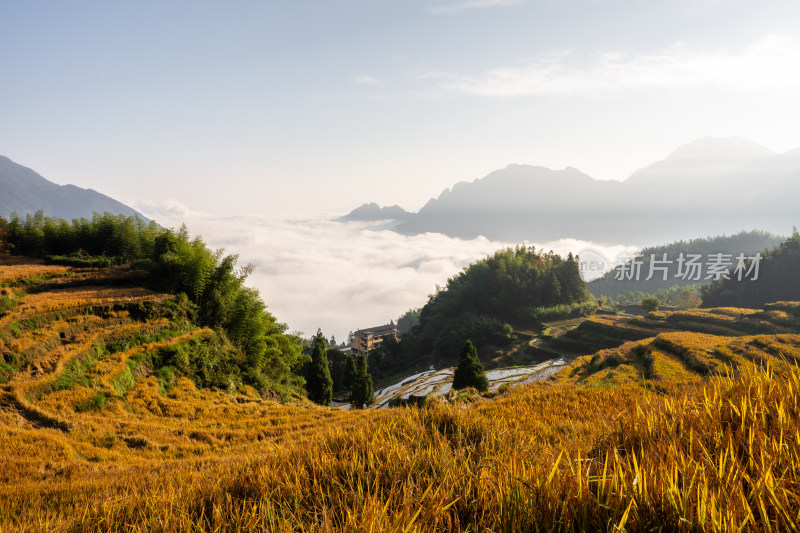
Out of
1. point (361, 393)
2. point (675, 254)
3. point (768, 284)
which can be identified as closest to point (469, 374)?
point (361, 393)

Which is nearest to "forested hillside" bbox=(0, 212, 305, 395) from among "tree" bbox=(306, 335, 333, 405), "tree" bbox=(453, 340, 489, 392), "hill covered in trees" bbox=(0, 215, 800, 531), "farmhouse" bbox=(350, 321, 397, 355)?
"hill covered in trees" bbox=(0, 215, 800, 531)

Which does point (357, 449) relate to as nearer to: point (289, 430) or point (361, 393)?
point (289, 430)

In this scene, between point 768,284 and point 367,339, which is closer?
point 768,284

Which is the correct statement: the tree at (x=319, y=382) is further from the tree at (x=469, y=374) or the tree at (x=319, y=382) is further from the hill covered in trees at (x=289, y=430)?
the tree at (x=469, y=374)

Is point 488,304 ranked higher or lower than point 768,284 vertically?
lower

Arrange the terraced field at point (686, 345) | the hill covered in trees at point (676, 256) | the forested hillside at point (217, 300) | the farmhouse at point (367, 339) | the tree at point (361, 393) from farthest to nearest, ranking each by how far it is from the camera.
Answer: the hill covered in trees at point (676, 256) → the farmhouse at point (367, 339) → the tree at point (361, 393) → the forested hillside at point (217, 300) → the terraced field at point (686, 345)

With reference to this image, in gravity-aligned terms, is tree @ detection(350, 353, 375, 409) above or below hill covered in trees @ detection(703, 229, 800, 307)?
below

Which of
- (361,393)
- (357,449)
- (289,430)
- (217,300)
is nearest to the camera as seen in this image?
(357,449)

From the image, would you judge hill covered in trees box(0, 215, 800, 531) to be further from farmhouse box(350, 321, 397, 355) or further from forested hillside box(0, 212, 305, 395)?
farmhouse box(350, 321, 397, 355)

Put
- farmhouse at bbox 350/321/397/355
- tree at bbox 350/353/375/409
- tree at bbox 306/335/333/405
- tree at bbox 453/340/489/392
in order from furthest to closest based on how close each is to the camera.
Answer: farmhouse at bbox 350/321/397/355 < tree at bbox 350/353/375/409 < tree at bbox 306/335/333/405 < tree at bbox 453/340/489/392

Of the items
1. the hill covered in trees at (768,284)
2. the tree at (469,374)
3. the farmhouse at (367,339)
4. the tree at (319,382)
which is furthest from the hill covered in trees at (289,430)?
the farmhouse at (367,339)

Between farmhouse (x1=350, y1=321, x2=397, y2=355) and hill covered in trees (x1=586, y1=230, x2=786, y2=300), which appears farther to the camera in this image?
hill covered in trees (x1=586, y1=230, x2=786, y2=300)

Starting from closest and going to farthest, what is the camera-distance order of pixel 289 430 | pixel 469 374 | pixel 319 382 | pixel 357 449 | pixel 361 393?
pixel 357 449, pixel 289 430, pixel 469 374, pixel 319 382, pixel 361 393

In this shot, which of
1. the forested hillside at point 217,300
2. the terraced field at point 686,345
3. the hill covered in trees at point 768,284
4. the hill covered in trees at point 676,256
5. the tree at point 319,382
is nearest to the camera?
the terraced field at point 686,345
